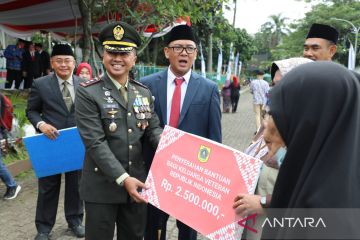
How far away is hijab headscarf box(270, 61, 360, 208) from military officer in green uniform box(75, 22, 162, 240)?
4.10ft

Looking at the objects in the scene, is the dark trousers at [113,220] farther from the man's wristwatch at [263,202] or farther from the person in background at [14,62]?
the person in background at [14,62]

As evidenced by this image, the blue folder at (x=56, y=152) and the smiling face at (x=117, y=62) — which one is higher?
the smiling face at (x=117, y=62)

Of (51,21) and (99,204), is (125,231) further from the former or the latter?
(51,21)

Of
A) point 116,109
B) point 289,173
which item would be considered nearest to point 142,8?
point 116,109

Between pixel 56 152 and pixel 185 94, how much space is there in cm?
129

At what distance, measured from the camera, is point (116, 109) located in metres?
2.33

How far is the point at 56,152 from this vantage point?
321 centimetres

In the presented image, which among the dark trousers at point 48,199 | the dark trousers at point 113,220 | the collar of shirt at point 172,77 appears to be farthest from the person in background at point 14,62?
the dark trousers at point 113,220

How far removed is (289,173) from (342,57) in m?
41.3

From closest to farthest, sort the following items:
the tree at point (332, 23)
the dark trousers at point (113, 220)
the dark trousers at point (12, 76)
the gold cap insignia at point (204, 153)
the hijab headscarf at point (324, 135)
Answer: the hijab headscarf at point (324, 135)
the gold cap insignia at point (204, 153)
the dark trousers at point (113, 220)
the dark trousers at point (12, 76)
the tree at point (332, 23)

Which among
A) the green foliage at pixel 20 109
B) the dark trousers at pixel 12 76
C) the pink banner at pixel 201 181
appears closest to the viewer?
the pink banner at pixel 201 181

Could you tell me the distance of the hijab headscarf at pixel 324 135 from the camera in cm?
109

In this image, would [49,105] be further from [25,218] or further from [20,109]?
[20,109]

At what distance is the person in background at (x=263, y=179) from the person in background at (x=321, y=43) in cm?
131
